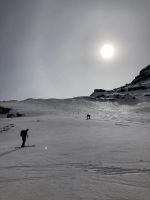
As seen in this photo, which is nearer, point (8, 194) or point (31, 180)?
point (8, 194)

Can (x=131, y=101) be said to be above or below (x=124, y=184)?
above

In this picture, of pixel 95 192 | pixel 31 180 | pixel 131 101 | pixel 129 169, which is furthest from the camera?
pixel 131 101

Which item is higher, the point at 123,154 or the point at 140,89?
the point at 140,89

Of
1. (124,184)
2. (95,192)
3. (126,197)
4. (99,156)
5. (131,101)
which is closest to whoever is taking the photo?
(126,197)

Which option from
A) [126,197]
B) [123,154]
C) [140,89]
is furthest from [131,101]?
[126,197]

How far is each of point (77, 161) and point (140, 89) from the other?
5373 inches

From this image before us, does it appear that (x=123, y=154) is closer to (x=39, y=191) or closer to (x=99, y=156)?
(x=99, y=156)

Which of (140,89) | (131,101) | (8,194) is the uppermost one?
(140,89)

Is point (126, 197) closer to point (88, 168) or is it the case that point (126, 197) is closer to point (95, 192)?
point (95, 192)

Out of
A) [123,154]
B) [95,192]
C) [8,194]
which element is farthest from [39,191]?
[123,154]

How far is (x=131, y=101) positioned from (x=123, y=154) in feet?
300

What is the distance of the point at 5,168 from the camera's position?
11.5m

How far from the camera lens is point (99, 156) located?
507 inches

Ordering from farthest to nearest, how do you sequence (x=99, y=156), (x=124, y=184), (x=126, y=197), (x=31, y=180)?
(x=99, y=156)
(x=31, y=180)
(x=124, y=184)
(x=126, y=197)
